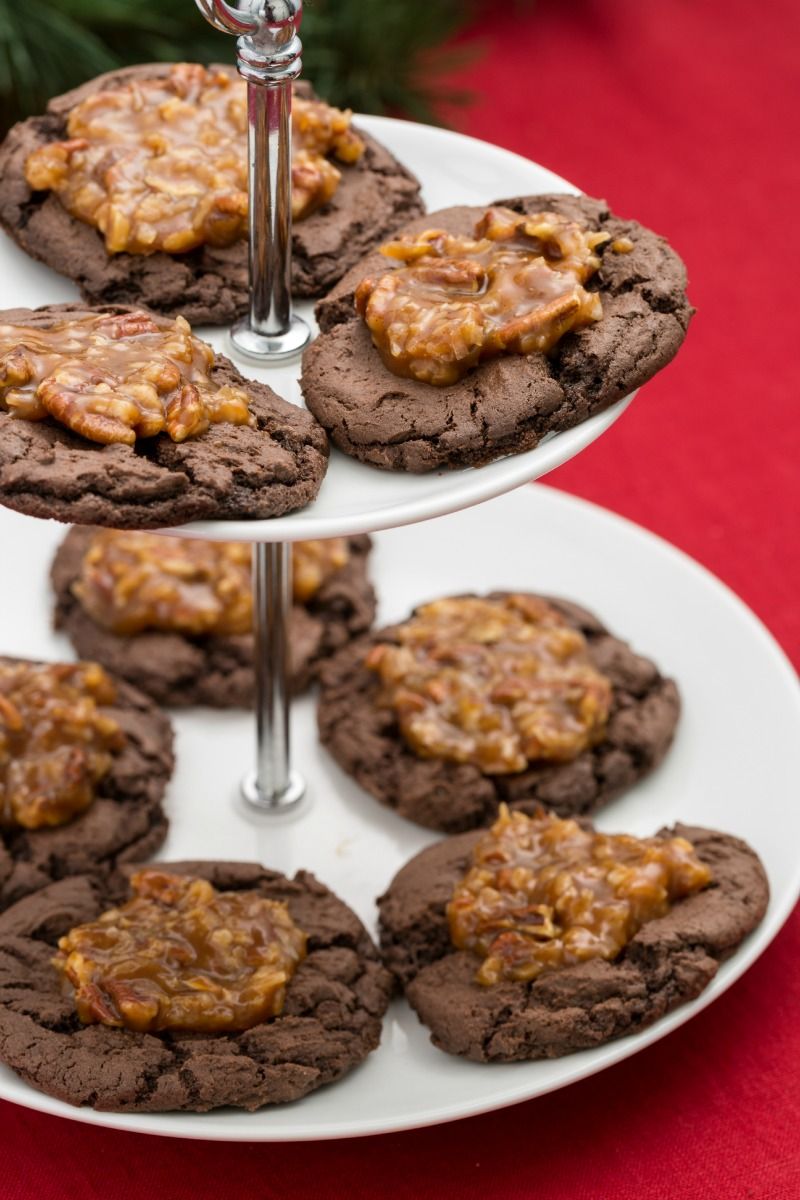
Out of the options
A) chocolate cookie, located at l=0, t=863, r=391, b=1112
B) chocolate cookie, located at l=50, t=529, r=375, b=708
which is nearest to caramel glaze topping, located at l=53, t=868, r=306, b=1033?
chocolate cookie, located at l=0, t=863, r=391, b=1112

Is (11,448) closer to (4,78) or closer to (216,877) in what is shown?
(216,877)

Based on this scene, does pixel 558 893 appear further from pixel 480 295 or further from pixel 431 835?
pixel 480 295

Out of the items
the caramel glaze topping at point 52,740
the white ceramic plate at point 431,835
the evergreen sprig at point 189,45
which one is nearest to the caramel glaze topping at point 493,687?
the white ceramic plate at point 431,835

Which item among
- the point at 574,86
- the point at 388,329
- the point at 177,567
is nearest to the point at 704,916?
the point at 388,329

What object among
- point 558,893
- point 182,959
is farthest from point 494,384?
point 182,959

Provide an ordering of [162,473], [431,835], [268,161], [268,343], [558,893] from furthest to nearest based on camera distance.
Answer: [431,835], [558,893], [268,343], [268,161], [162,473]

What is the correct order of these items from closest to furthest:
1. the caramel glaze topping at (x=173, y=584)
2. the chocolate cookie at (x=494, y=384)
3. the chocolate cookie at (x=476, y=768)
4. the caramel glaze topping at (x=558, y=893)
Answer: the chocolate cookie at (x=494, y=384), the caramel glaze topping at (x=558, y=893), the chocolate cookie at (x=476, y=768), the caramel glaze topping at (x=173, y=584)

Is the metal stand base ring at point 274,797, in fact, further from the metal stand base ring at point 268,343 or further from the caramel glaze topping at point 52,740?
A: the metal stand base ring at point 268,343
